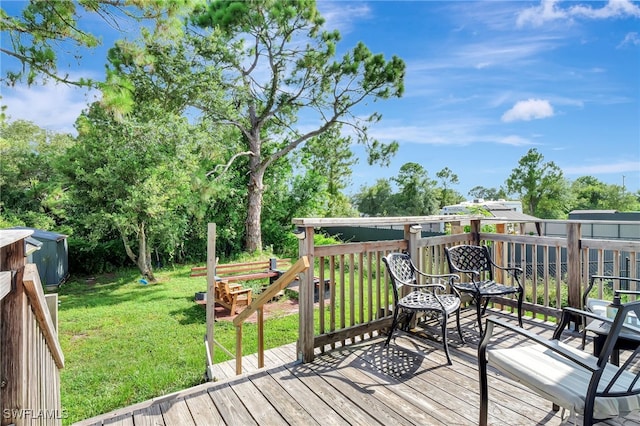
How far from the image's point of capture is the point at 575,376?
5.11 feet

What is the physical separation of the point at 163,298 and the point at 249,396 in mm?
6230

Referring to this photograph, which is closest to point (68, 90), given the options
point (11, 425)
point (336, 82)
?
point (11, 425)

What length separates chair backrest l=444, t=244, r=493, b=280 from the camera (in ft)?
12.2

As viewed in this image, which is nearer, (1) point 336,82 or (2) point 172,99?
(2) point 172,99

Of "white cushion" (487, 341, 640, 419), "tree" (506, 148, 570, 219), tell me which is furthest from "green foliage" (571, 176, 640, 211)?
"white cushion" (487, 341, 640, 419)

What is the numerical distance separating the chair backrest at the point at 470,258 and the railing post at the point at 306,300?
5.91 ft

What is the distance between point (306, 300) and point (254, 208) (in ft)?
31.8

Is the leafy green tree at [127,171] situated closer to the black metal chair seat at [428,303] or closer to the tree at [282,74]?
the tree at [282,74]

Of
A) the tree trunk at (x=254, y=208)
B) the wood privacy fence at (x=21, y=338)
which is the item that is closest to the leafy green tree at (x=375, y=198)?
the tree trunk at (x=254, y=208)

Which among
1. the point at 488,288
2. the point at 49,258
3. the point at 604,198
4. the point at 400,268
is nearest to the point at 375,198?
the point at 604,198

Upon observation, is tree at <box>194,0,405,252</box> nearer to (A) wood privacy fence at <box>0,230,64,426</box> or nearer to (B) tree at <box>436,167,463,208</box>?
(A) wood privacy fence at <box>0,230,64,426</box>

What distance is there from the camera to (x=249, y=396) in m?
2.22

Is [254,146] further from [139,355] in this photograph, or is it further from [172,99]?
[139,355]

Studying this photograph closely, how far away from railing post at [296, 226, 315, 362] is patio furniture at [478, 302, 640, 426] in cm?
127
